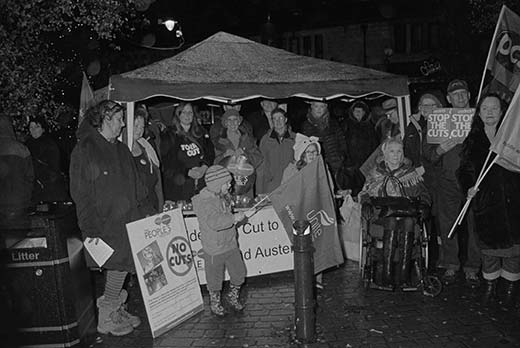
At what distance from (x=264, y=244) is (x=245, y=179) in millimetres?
893

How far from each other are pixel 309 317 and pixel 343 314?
3.09 feet

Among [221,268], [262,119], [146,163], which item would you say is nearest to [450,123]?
[221,268]

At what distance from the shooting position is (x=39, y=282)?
4.73 m

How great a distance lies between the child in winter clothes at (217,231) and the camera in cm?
573

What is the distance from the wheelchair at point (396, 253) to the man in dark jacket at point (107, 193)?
2.66 meters

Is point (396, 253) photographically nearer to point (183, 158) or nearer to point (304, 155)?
point (304, 155)

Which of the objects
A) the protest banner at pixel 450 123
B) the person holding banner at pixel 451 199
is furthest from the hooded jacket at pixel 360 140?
the protest banner at pixel 450 123

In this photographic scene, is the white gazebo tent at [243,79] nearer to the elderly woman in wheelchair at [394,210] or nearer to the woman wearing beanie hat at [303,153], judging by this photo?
the woman wearing beanie hat at [303,153]

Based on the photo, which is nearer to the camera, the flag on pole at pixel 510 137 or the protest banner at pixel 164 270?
the protest banner at pixel 164 270

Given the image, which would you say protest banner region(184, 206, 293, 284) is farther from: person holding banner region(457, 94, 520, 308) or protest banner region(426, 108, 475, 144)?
person holding banner region(457, 94, 520, 308)

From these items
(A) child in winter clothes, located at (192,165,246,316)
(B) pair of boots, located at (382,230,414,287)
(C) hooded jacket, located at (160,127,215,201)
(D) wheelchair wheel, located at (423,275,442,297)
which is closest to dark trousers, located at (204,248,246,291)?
(A) child in winter clothes, located at (192,165,246,316)

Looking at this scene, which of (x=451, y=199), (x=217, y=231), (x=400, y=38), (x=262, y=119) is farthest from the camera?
(x=400, y=38)

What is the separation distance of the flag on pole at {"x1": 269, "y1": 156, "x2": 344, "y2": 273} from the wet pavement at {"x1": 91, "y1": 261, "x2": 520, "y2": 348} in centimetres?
55

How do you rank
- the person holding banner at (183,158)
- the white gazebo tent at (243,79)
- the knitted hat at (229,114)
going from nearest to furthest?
the white gazebo tent at (243,79), the person holding banner at (183,158), the knitted hat at (229,114)
